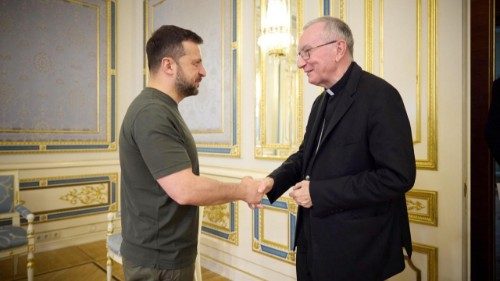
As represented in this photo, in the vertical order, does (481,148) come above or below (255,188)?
above

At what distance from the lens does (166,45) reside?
1.45m

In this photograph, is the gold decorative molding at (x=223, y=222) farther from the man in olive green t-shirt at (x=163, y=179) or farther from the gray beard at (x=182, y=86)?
the gray beard at (x=182, y=86)

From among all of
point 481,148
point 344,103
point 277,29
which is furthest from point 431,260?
point 277,29

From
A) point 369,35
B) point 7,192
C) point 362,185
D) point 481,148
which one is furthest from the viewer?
point 7,192

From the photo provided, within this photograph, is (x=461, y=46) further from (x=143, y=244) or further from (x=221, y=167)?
(x=221, y=167)

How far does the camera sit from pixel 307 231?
1.34 m

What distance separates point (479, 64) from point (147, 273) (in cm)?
176

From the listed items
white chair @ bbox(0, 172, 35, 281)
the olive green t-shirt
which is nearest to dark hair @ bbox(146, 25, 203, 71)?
the olive green t-shirt

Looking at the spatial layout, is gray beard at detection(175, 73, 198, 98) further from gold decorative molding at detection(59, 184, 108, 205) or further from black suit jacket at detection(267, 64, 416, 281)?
gold decorative molding at detection(59, 184, 108, 205)

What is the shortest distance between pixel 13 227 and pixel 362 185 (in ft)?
9.61

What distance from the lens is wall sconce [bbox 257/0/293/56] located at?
8.43ft

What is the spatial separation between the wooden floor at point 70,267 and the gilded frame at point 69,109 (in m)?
1.14

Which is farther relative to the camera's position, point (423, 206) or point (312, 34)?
point (423, 206)

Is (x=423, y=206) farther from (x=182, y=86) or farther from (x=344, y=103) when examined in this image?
(x=182, y=86)
